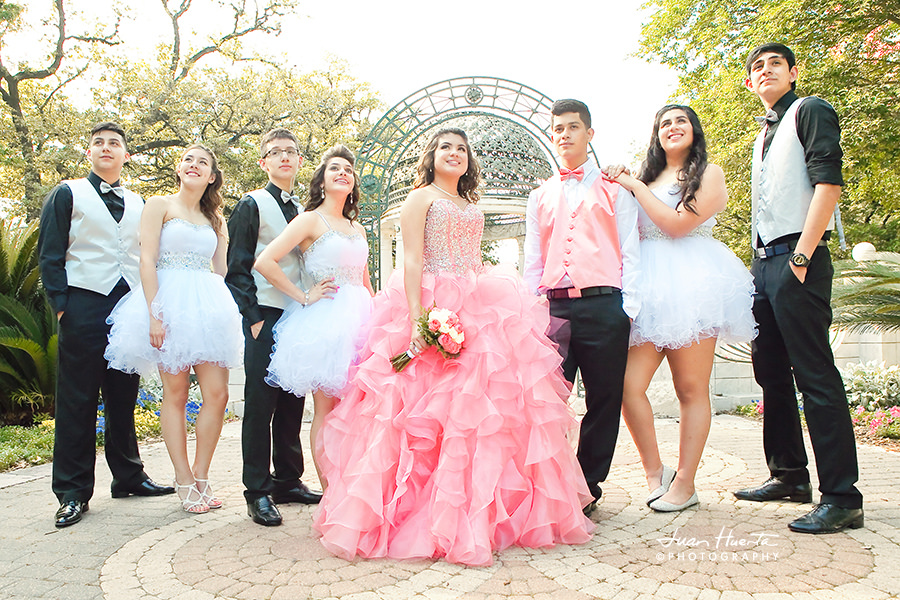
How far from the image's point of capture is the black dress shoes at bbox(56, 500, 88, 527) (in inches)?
139

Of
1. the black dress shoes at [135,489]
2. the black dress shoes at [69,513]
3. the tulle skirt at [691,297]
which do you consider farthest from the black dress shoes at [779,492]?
the black dress shoes at [69,513]

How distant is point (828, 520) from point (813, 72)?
318 inches

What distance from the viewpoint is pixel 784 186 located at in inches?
128

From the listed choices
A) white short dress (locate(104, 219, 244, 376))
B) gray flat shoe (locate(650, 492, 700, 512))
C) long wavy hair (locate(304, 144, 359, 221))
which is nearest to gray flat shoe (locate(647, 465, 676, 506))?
gray flat shoe (locate(650, 492, 700, 512))

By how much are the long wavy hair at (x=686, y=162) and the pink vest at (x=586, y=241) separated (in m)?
0.31

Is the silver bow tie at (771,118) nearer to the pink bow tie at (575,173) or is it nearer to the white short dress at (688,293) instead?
the white short dress at (688,293)

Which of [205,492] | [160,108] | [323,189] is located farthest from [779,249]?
[160,108]

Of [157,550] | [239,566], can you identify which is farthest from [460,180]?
[157,550]

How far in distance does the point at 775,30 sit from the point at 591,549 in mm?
8909

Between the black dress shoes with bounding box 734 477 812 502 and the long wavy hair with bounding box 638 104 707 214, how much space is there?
1624 mm

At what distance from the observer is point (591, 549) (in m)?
2.93

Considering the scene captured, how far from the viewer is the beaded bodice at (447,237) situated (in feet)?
10.7

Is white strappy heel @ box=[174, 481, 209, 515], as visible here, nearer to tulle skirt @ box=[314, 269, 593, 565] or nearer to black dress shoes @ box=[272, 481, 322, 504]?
black dress shoes @ box=[272, 481, 322, 504]

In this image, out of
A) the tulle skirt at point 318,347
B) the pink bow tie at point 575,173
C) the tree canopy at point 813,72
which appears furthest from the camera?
the tree canopy at point 813,72
